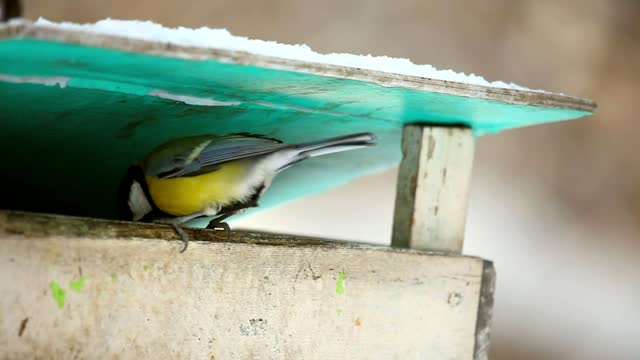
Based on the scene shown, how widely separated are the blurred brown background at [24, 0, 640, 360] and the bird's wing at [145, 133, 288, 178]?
2.30 m

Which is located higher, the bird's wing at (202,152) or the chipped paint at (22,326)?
the bird's wing at (202,152)

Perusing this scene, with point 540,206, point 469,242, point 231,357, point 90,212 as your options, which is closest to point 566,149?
point 540,206

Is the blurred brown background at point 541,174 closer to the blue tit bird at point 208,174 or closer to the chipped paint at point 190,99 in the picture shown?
the blue tit bird at point 208,174

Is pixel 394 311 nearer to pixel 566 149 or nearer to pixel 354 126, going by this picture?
pixel 354 126

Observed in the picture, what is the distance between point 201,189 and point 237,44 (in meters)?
0.78

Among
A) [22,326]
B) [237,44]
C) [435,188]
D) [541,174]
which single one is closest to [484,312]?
[435,188]

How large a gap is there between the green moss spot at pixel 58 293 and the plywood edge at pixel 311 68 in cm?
38

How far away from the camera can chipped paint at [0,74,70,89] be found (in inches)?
55.0

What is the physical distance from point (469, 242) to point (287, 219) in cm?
91

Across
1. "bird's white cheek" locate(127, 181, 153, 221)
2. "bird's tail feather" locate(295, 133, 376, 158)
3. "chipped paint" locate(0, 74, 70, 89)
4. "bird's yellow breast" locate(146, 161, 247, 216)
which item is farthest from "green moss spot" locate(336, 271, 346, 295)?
"bird's white cheek" locate(127, 181, 153, 221)

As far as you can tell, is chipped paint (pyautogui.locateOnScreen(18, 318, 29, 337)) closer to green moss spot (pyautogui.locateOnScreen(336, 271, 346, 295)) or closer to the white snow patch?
the white snow patch

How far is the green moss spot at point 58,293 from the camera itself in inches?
52.7

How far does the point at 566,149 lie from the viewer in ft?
14.9

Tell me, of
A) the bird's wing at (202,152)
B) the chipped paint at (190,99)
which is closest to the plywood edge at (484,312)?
the bird's wing at (202,152)
